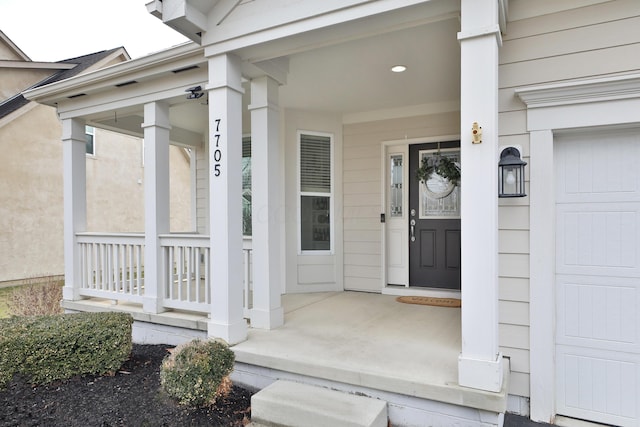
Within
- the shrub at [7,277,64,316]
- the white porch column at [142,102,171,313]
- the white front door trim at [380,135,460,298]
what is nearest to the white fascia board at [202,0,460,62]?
the white porch column at [142,102,171,313]

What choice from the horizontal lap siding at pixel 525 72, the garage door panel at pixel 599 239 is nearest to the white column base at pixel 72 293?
the horizontal lap siding at pixel 525 72

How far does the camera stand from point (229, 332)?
2.97 m

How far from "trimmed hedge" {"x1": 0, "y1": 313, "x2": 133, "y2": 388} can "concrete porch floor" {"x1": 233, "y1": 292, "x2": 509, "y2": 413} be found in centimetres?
104

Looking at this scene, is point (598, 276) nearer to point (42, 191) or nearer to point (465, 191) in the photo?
point (465, 191)

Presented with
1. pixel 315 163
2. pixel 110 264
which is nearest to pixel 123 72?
pixel 110 264

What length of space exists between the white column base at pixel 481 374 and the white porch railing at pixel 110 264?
10.5ft

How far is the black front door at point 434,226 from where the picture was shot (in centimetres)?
466

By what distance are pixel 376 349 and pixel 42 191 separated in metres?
8.82

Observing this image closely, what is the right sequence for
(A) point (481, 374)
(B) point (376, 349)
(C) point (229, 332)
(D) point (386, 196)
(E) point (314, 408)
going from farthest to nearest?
(D) point (386, 196)
(C) point (229, 332)
(B) point (376, 349)
(E) point (314, 408)
(A) point (481, 374)

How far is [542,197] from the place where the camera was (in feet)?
8.54

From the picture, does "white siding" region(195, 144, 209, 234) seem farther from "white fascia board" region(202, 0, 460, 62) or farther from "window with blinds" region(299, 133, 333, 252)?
"white fascia board" region(202, 0, 460, 62)

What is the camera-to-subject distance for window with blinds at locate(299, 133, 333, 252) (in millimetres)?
5078

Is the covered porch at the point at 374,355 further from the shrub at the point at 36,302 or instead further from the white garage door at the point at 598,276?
the shrub at the point at 36,302

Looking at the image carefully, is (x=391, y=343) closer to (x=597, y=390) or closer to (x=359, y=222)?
(x=597, y=390)
